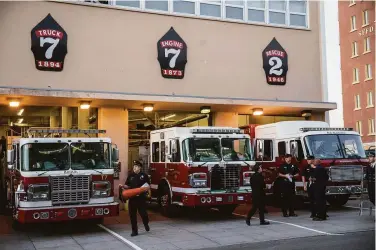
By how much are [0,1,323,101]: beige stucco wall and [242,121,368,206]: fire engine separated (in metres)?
4.06

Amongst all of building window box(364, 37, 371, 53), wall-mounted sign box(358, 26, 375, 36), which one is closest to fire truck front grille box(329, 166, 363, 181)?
wall-mounted sign box(358, 26, 375, 36)

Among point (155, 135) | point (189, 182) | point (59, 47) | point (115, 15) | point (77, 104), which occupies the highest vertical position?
point (115, 15)

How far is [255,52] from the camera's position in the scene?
2103 centimetres

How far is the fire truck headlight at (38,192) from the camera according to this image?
1177 centimetres

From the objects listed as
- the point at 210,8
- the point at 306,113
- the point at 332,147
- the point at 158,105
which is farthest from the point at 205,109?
the point at 332,147

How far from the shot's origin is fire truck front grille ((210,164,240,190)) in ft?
46.3

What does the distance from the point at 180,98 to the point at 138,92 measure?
1839mm

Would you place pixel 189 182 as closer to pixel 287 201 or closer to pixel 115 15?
pixel 287 201

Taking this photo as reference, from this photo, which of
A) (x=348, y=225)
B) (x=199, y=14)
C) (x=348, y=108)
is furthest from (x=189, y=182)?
(x=348, y=108)

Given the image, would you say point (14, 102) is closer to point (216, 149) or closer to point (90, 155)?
point (90, 155)

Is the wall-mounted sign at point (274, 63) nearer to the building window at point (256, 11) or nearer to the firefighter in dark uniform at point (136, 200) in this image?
the building window at point (256, 11)

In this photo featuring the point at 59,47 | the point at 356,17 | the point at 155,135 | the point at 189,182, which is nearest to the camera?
the point at 189,182

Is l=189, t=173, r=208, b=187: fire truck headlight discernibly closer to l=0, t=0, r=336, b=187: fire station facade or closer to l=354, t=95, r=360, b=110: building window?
l=0, t=0, r=336, b=187: fire station facade

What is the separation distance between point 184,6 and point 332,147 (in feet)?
27.8
